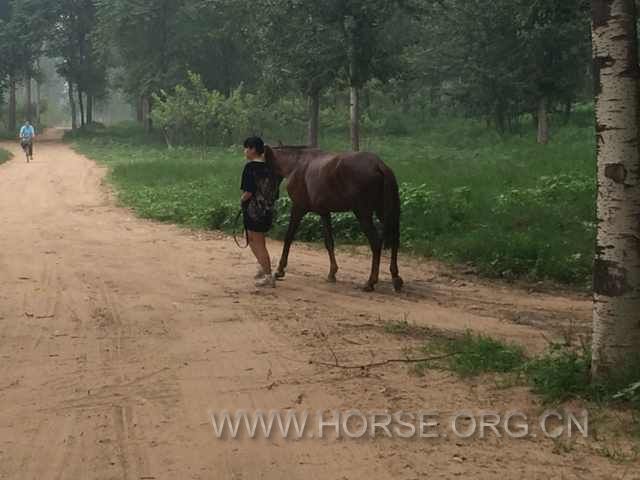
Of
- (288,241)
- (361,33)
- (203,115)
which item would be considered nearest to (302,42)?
(361,33)

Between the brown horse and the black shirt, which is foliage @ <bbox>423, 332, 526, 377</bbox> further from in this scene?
the black shirt

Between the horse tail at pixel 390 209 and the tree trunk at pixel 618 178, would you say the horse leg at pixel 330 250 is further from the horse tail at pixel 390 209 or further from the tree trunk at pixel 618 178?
the tree trunk at pixel 618 178

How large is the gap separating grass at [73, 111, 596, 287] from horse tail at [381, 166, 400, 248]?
1453mm

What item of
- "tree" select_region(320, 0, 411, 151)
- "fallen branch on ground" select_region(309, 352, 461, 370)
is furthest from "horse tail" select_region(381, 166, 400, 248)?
"tree" select_region(320, 0, 411, 151)

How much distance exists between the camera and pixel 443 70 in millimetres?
30938

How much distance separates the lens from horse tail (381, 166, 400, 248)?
8.83m

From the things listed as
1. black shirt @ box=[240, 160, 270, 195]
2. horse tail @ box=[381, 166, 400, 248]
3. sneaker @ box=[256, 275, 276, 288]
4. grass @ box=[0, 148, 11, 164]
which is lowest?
sneaker @ box=[256, 275, 276, 288]

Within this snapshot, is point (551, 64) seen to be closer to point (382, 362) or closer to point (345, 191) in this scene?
point (345, 191)

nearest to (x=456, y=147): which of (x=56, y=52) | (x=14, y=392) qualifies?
(x=14, y=392)

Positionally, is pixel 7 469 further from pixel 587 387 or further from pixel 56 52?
pixel 56 52

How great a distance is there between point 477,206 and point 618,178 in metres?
7.43

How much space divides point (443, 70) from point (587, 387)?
27.2 m

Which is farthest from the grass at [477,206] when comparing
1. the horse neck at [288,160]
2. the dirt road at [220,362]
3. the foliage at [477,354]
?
the foliage at [477,354]

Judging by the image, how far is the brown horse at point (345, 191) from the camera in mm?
8852
